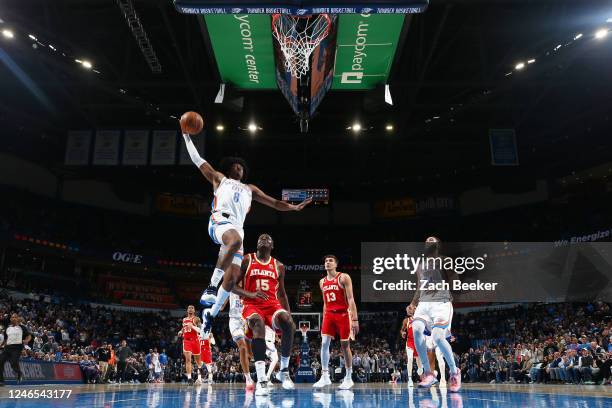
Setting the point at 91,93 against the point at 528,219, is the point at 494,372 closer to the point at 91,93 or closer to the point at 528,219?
the point at 528,219

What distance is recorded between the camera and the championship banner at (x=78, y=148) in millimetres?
19734

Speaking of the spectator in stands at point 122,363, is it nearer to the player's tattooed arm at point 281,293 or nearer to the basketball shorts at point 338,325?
the basketball shorts at point 338,325

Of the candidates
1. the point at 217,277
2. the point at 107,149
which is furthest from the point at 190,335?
the point at 107,149

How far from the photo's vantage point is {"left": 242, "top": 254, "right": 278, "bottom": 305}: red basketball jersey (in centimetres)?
699

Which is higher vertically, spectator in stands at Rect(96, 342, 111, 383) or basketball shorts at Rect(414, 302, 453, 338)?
basketball shorts at Rect(414, 302, 453, 338)

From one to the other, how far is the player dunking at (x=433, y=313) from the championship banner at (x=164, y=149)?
1339 cm

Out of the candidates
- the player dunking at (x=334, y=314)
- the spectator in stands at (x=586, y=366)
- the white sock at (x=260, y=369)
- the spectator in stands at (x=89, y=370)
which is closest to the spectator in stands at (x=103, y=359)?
the spectator in stands at (x=89, y=370)

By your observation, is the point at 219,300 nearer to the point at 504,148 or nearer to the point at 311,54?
the point at 311,54

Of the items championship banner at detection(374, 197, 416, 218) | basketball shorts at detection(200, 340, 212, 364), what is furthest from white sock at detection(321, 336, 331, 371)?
championship banner at detection(374, 197, 416, 218)

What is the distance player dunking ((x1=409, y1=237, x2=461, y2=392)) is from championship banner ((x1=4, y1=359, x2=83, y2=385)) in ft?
35.6

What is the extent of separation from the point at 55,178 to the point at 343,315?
2544cm

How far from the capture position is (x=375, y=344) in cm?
2650

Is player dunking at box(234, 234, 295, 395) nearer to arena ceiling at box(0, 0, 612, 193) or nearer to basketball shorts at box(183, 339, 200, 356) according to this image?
basketball shorts at box(183, 339, 200, 356)

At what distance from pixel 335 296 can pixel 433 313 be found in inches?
73.5
